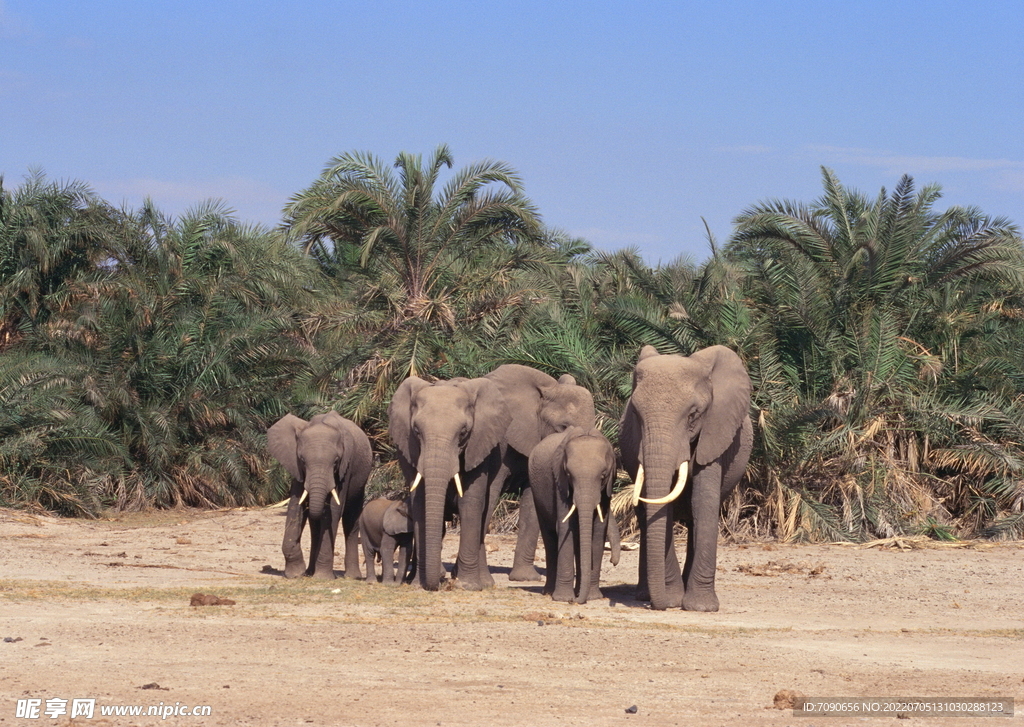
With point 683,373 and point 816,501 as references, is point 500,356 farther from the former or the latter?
point 683,373

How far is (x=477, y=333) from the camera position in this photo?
77.9 ft

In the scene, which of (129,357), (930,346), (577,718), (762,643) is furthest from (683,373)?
(129,357)

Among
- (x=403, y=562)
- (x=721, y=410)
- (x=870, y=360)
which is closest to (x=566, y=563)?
(x=721, y=410)

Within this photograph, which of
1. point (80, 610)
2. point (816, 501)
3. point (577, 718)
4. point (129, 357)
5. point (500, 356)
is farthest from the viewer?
point (129, 357)

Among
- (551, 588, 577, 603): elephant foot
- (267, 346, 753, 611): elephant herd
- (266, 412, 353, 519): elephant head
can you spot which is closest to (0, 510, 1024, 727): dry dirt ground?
(551, 588, 577, 603): elephant foot

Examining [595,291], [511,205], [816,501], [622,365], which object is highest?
[511,205]

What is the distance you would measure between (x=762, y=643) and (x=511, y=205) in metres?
14.9

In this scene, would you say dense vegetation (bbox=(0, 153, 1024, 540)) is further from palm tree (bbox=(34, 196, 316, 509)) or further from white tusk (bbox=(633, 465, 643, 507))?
white tusk (bbox=(633, 465, 643, 507))

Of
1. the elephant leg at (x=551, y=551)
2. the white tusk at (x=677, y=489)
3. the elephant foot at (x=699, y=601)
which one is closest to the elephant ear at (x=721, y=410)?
the white tusk at (x=677, y=489)

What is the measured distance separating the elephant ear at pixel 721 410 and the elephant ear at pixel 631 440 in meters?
0.68

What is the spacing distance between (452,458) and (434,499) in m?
0.48

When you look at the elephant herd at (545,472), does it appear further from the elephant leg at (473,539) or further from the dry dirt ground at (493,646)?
the dry dirt ground at (493,646)

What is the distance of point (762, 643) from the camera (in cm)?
1102

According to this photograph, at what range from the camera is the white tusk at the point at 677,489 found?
12.3 metres
